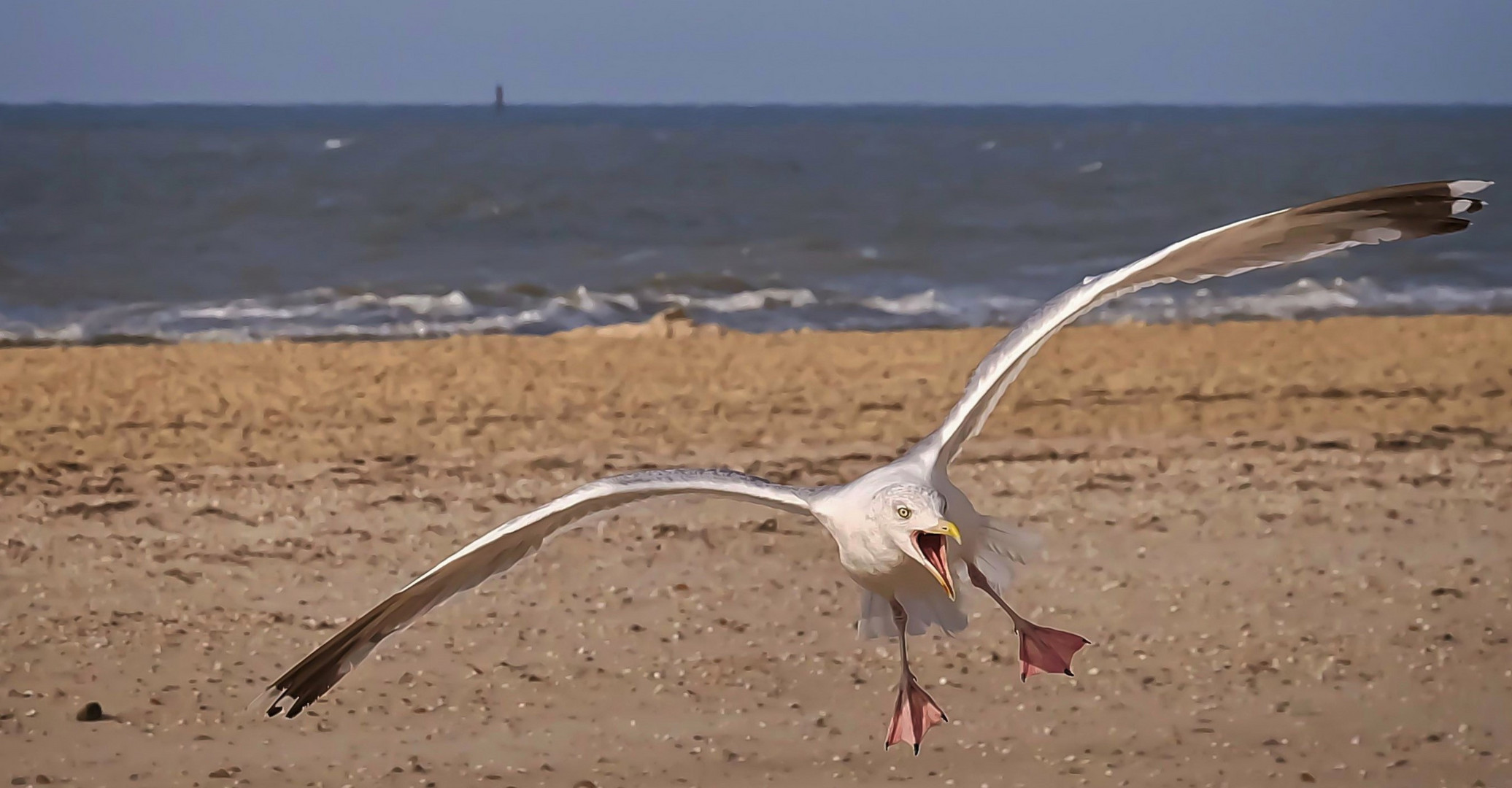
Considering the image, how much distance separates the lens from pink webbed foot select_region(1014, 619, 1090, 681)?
4.87m

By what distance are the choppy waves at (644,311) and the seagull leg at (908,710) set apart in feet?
39.5

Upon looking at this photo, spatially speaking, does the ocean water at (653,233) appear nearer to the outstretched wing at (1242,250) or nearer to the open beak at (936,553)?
the outstretched wing at (1242,250)

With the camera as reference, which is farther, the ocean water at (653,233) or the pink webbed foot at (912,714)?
the ocean water at (653,233)

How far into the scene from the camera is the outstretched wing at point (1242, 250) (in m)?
4.21

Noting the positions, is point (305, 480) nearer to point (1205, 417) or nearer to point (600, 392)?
point (600, 392)

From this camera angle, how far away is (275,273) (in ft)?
76.1

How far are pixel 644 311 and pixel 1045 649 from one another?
51.5ft

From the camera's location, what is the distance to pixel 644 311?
2038 centimetres

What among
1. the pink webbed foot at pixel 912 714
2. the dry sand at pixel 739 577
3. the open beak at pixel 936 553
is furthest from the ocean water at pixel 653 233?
the open beak at pixel 936 553

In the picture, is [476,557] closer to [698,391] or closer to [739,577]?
[739,577]

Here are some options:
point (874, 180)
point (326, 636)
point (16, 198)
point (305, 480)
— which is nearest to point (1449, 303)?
point (305, 480)

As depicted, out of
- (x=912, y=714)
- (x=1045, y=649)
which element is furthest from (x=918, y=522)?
(x=1045, y=649)

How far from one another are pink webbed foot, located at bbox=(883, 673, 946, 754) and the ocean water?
12.5 m

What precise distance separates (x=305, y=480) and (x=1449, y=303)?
585 inches
